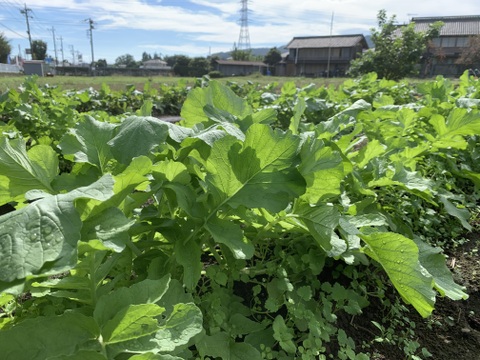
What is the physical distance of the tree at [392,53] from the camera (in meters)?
15.6

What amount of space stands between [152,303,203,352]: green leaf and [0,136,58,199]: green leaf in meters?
0.51

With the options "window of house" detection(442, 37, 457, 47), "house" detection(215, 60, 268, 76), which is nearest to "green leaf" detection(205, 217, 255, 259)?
"window of house" detection(442, 37, 457, 47)

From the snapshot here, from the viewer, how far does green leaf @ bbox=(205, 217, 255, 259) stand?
41.3 inches

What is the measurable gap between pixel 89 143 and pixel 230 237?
1.90ft

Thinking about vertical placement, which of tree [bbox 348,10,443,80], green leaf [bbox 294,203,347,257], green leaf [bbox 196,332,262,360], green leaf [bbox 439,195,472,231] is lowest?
green leaf [bbox 196,332,262,360]

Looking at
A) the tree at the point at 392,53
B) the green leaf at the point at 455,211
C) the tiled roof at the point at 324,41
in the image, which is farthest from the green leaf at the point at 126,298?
the tiled roof at the point at 324,41

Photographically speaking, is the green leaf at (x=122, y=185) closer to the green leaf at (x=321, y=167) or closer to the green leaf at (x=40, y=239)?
the green leaf at (x=40, y=239)

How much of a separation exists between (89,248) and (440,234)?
7.34 feet

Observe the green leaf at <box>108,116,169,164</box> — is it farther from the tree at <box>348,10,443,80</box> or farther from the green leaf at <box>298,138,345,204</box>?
the tree at <box>348,10,443,80</box>

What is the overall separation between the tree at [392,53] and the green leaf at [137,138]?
1541 cm

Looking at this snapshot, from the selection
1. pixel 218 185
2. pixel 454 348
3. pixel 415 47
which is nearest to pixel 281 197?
pixel 218 185

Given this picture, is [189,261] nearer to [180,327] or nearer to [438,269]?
[180,327]

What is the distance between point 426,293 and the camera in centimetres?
120

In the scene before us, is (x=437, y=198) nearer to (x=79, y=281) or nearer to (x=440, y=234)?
(x=440, y=234)
